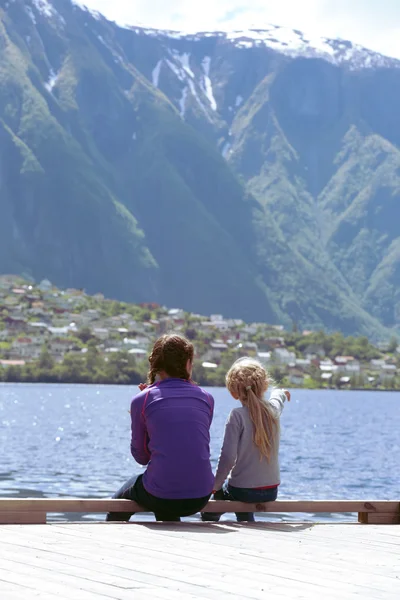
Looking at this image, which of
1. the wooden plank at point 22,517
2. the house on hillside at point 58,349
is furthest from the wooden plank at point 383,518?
the house on hillside at point 58,349

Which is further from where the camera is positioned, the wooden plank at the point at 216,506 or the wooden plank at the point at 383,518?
the wooden plank at the point at 383,518

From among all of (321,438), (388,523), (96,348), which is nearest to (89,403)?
(321,438)

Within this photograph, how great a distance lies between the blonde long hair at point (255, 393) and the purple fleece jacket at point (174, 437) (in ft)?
2.14

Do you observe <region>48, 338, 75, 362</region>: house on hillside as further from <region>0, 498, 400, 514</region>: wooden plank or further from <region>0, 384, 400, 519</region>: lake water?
<region>0, 498, 400, 514</region>: wooden plank

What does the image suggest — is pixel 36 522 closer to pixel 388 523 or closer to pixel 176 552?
pixel 176 552

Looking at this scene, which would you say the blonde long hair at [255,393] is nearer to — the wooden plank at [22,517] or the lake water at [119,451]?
A: the wooden plank at [22,517]

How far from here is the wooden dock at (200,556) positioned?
704 cm

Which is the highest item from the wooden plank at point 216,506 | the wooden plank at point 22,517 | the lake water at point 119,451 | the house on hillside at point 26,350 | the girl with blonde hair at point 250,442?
the girl with blonde hair at point 250,442

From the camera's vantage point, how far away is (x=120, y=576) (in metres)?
7.42

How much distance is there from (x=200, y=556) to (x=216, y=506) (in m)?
2.19

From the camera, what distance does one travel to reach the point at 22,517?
32.8ft

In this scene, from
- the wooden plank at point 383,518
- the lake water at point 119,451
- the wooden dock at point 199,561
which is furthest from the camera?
the lake water at point 119,451

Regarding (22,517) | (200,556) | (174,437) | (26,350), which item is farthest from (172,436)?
(26,350)

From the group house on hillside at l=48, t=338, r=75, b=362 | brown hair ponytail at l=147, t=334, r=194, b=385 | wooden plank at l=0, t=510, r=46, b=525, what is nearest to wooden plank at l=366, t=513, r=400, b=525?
brown hair ponytail at l=147, t=334, r=194, b=385
